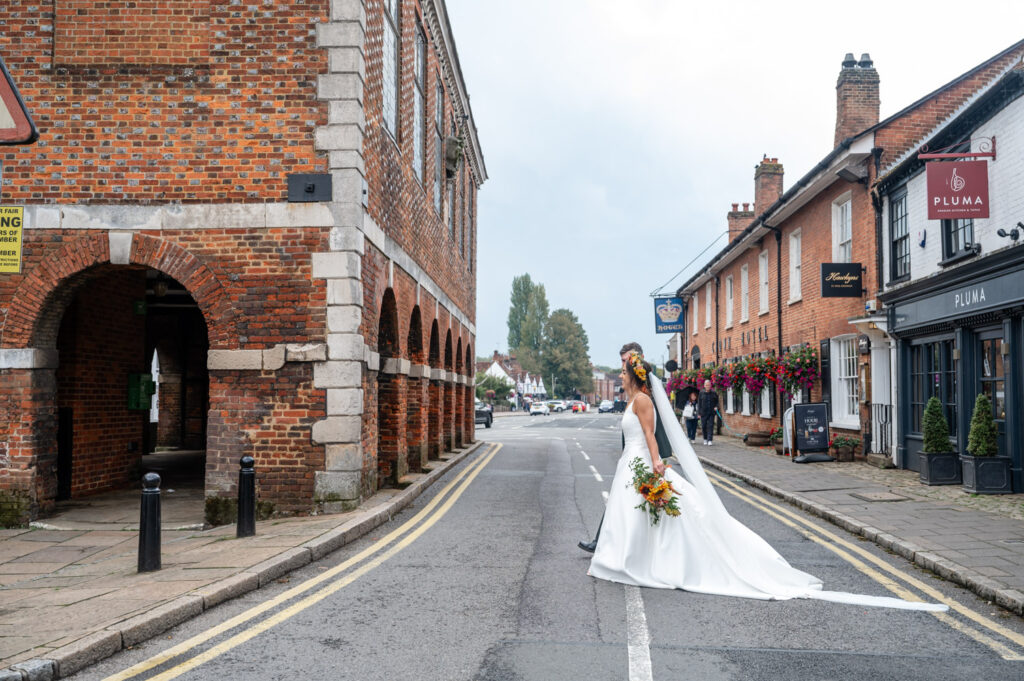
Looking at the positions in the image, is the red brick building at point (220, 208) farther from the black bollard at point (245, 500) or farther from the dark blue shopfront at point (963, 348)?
the dark blue shopfront at point (963, 348)

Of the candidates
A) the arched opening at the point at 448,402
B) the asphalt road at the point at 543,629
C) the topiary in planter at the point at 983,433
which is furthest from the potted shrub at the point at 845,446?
the arched opening at the point at 448,402

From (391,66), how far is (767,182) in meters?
18.8

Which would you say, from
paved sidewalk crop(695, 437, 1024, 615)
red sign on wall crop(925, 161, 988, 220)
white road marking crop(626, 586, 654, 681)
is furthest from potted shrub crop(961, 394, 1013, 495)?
white road marking crop(626, 586, 654, 681)

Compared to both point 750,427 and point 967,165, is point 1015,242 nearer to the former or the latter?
point 967,165

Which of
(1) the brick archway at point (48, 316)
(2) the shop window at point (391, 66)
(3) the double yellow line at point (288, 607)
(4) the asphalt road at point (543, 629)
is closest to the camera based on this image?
(4) the asphalt road at point (543, 629)

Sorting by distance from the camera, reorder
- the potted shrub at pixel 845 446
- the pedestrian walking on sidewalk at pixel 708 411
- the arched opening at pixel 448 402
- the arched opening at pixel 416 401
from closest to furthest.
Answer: the arched opening at pixel 416 401, the potted shrub at pixel 845 446, the arched opening at pixel 448 402, the pedestrian walking on sidewalk at pixel 708 411

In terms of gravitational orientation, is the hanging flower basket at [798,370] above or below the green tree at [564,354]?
below

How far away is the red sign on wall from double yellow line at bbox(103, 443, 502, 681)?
28.3 feet

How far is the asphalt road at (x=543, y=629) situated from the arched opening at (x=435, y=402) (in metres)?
10.4

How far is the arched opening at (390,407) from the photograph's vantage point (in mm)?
13094

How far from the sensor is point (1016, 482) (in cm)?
1155

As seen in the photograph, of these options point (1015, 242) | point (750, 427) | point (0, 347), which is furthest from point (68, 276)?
point (750, 427)

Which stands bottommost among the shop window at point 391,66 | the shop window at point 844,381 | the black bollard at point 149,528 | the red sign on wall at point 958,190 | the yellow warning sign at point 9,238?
the black bollard at point 149,528

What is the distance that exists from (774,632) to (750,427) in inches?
849
